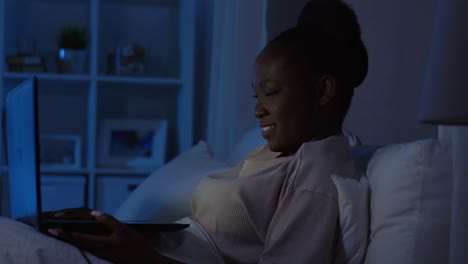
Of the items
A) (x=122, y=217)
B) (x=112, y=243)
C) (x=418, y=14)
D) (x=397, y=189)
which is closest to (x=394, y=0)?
(x=418, y=14)

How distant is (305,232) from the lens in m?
1.17

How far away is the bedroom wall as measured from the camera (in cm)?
174

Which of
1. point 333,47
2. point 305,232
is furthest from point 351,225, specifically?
point 333,47

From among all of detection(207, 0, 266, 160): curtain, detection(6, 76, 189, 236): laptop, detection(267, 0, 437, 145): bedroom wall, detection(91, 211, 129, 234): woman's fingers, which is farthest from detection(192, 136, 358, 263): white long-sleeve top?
detection(207, 0, 266, 160): curtain

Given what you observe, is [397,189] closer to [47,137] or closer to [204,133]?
[204,133]

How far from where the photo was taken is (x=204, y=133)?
3.39 meters

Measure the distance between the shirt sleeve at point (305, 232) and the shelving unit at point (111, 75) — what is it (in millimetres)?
2033

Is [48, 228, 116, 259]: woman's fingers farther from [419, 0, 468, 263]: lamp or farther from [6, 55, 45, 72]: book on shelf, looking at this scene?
[6, 55, 45, 72]: book on shelf

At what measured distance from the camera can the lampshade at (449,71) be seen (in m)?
0.77

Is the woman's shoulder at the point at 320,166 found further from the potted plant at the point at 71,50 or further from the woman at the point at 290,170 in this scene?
the potted plant at the point at 71,50

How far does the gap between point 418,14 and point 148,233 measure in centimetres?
89

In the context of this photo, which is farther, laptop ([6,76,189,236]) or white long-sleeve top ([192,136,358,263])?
white long-sleeve top ([192,136,358,263])

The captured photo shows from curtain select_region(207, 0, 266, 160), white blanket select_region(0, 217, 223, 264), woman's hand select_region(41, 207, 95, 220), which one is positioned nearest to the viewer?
white blanket select_region(0, 217, 223, 264)

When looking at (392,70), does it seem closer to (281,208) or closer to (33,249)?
(281,208)
